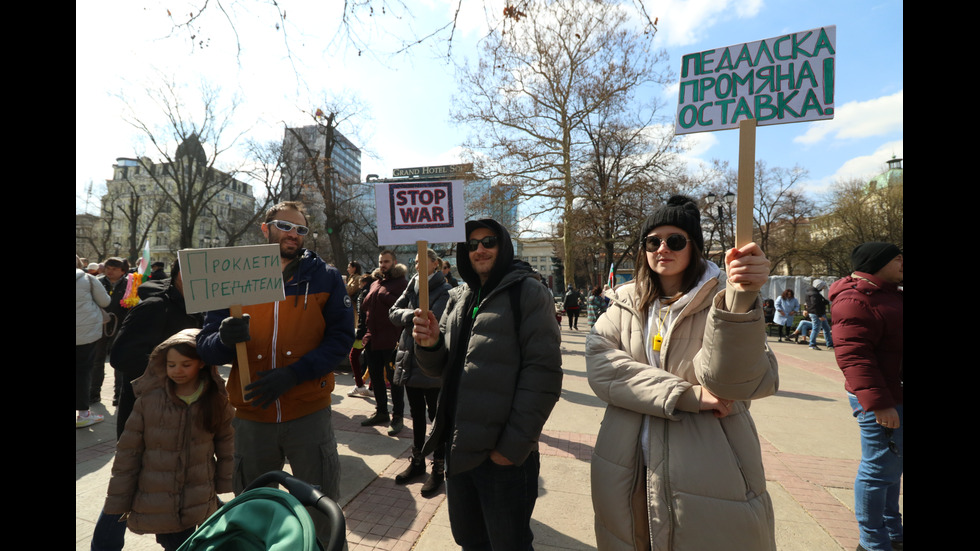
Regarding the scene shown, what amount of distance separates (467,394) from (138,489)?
6.27ft

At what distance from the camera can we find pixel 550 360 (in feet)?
6.81

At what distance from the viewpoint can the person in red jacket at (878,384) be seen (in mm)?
2744

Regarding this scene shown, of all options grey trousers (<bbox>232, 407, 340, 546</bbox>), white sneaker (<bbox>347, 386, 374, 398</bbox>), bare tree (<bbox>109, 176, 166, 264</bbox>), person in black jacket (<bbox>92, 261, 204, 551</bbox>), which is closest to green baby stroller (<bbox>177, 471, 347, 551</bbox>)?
grey trousers (<bbox>232, 407, 340, 546</bbox>)

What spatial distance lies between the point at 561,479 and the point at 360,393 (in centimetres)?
380

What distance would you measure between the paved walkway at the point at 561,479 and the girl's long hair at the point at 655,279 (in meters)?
1.92

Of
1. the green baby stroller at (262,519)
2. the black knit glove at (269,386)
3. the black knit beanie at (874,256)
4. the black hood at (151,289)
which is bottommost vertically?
the green baby stroller at (262,519)

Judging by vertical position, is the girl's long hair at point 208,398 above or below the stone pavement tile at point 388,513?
above

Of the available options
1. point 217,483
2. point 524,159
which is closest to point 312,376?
point 217,483

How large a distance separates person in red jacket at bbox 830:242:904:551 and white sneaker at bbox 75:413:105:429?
24.3 feet

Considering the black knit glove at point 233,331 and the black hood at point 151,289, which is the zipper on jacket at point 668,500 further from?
the black hood at point 151,289

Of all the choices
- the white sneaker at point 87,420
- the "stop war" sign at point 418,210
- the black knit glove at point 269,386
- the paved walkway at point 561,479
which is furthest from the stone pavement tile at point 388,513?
the white sneaker at point 87,420

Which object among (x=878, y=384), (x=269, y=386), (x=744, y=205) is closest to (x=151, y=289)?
(x=269, y=386)

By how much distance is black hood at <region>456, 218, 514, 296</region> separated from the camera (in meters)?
2.27
